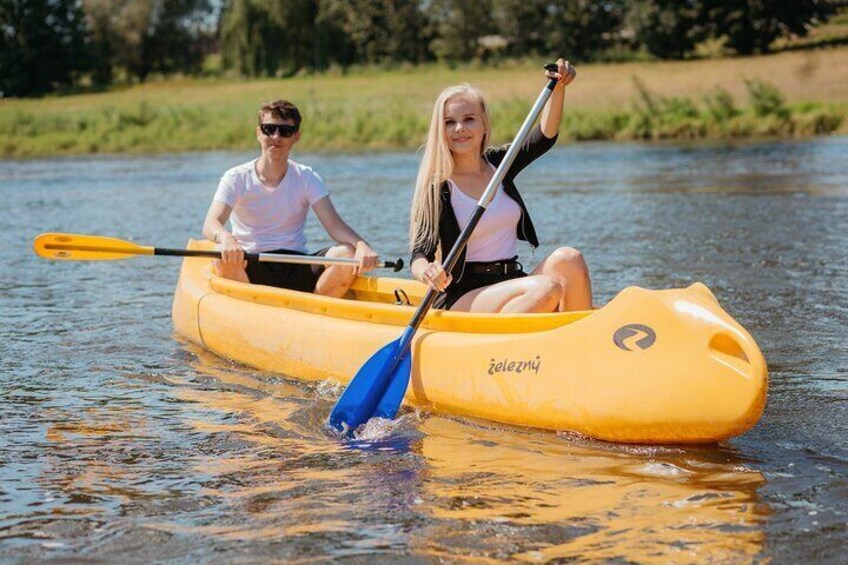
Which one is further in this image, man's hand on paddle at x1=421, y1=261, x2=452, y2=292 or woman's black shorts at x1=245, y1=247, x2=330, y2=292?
woman's black shorts at x1=245, y1=247, x2=330, y2=292

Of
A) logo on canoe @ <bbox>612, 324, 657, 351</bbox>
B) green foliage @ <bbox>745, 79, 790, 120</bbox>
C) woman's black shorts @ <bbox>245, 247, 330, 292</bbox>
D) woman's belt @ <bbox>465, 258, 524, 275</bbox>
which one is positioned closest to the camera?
logo on canoe @ <bbox>612, 324, 657, 351</bbox>

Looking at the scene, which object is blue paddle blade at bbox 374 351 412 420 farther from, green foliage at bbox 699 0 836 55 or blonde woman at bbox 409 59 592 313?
green foliage at bbox 699 0 836 55

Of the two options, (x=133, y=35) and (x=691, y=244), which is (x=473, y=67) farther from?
(x=691, y=244)

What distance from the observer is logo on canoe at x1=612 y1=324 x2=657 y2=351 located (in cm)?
435

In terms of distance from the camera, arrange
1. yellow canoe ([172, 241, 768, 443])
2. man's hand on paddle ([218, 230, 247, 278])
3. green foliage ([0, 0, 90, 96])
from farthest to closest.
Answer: green foliage ([0, 0, 90, 96]) < man's hand on paddle ([218, 230, 247, 278]) < yellow canoe ([172, 241, 768, 443])

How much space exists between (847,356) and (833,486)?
2.09 meters

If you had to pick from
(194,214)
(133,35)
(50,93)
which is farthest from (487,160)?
(133,35)

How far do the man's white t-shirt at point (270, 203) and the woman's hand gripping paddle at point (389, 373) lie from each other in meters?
1.63

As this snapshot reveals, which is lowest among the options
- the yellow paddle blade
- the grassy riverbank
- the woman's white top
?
the grassy riverbank

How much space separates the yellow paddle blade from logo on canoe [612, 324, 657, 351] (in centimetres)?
290

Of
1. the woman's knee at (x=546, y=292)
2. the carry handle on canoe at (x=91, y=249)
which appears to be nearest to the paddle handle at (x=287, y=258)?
the carry handle on canoe at (x=91, y=249)

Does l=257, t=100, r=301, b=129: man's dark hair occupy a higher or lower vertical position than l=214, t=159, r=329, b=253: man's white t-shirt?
higher

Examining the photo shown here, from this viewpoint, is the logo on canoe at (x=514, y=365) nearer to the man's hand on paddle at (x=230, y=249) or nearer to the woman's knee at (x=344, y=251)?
the woman's knee at (x=344, y=251)

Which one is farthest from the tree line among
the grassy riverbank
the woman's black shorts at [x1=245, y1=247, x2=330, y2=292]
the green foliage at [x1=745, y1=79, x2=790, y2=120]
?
the woman's black shorts at [x1=245, y1=247, x2=330, y2=292]
